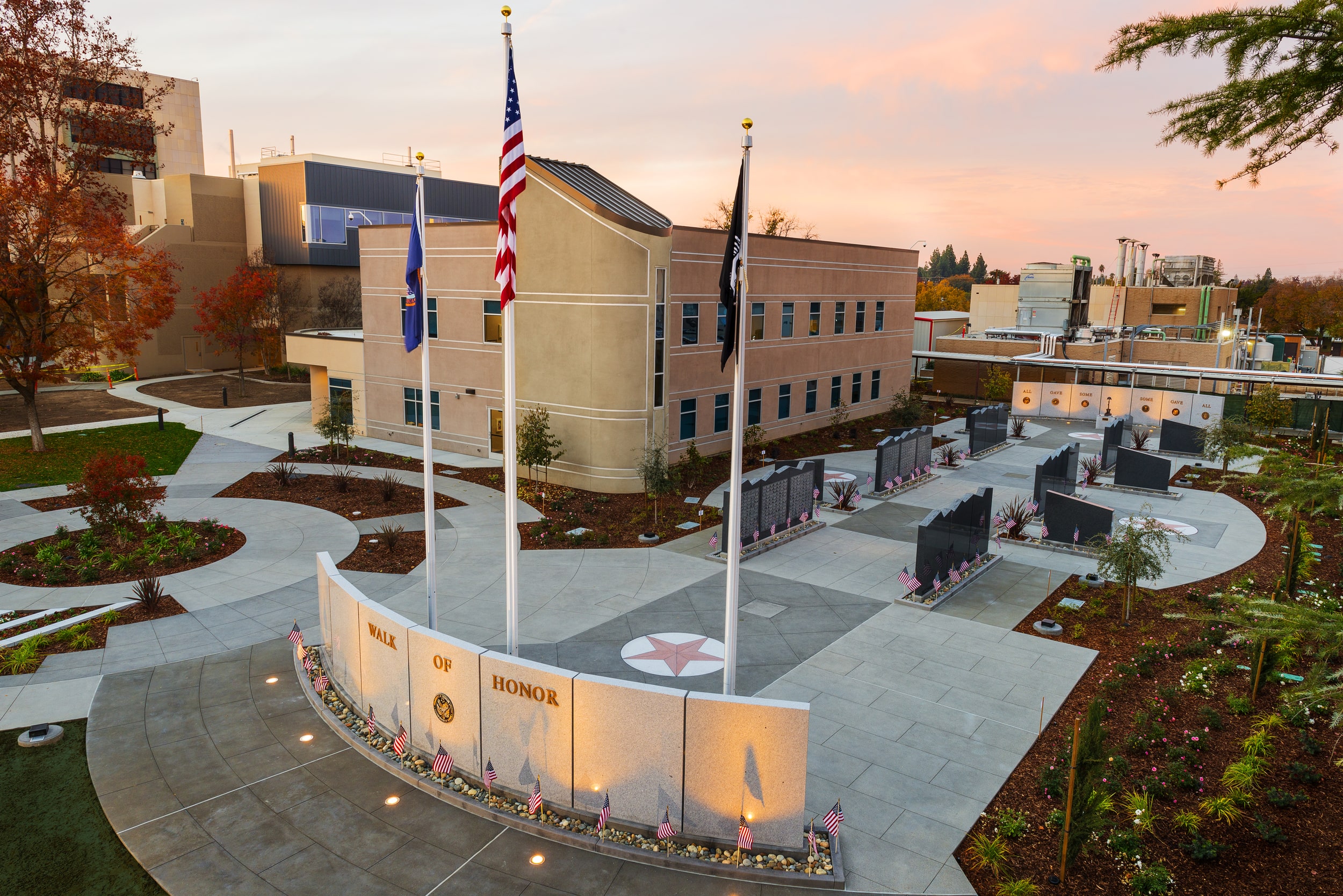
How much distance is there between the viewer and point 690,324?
102ft

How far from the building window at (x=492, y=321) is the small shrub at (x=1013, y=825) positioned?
2523 cm

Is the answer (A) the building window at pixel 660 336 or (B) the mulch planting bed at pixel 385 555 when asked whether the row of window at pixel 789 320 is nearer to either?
(A) the building window at pixel 660 336

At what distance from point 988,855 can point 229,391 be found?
54.8 meters

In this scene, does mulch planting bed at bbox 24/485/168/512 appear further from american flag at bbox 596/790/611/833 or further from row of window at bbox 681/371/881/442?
american flag at bbox 596/790/611/833

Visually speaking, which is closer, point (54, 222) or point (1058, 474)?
point (1058, 474)

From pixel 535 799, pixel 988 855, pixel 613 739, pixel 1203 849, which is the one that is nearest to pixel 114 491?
pixel 535 799

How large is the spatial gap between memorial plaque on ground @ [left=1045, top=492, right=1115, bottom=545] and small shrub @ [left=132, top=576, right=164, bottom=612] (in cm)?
2245

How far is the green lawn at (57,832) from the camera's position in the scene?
9680 millimetres

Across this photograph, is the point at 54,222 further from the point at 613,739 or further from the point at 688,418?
the point at 613,739

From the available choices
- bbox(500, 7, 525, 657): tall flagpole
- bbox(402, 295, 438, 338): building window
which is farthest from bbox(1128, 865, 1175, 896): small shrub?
bbox(402, 295, 438, 338): building window

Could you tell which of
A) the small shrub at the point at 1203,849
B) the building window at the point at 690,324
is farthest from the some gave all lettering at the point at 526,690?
the building window at the point at 690,324

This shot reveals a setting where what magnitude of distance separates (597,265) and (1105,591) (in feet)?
58.8

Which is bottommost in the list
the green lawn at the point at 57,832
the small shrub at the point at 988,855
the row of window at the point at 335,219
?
the green lawn at the point at 57,832

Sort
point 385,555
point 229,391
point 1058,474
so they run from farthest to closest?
point 229,391
point 1058,474
point 385,555
